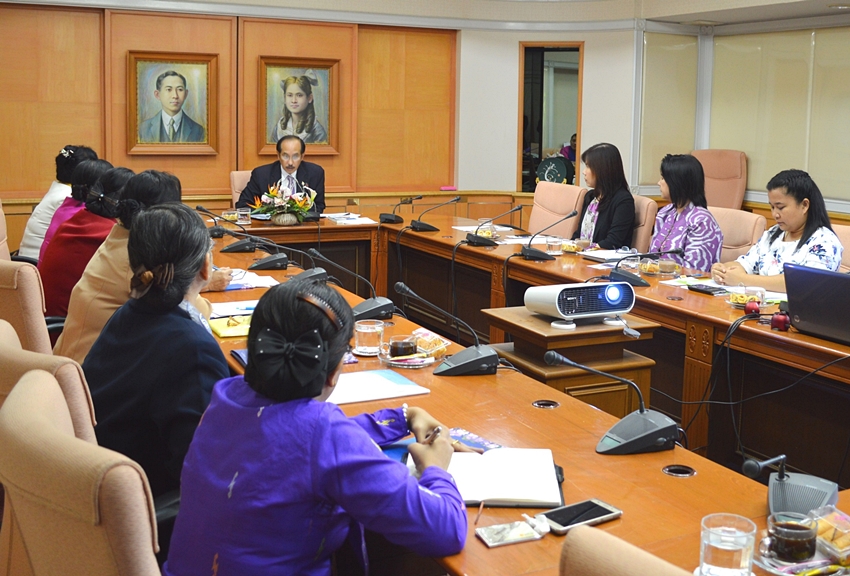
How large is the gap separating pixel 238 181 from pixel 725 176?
440 centimetres

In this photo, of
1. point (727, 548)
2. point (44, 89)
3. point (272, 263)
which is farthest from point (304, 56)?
point (727, 548)

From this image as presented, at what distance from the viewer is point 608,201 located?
5574 millimetres

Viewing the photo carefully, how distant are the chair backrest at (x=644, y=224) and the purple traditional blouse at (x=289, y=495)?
4.25 metres

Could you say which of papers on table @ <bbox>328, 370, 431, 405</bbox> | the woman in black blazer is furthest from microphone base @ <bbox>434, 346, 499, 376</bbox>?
the woman in black blazer

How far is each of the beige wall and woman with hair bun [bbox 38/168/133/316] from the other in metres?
5.42

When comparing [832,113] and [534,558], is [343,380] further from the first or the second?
[832,113]

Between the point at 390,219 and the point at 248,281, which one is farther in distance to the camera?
the point at 390,219

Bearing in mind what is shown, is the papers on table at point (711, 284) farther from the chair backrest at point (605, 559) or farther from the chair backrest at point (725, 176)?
the chair backrest at point (725, 176)

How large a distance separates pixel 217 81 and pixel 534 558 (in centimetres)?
685

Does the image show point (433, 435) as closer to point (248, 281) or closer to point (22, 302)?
point (22, 302)

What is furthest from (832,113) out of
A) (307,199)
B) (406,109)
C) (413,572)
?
(413,572)

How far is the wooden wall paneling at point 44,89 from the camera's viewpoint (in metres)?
7.11

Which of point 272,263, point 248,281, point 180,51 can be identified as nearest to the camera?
point 248,281

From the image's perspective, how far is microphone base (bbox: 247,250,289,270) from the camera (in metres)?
4.31
